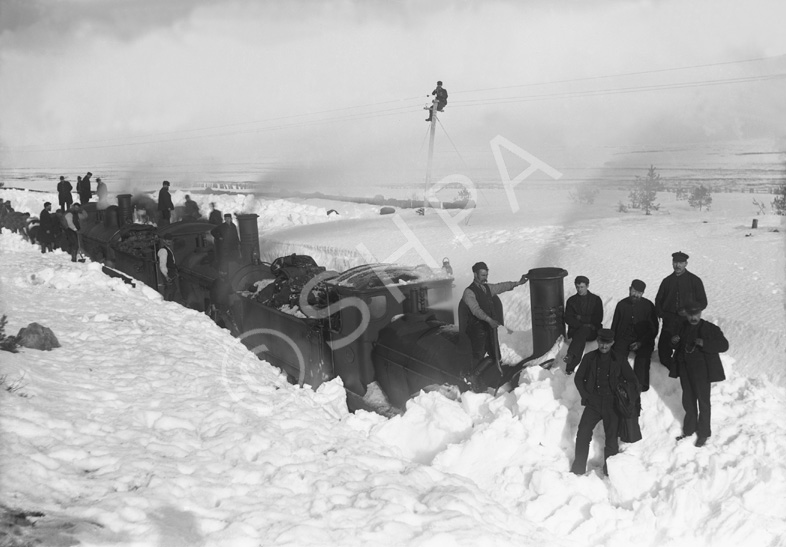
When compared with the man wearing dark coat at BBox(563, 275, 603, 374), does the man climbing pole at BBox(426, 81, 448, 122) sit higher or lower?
higher

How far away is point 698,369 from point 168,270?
12446mm

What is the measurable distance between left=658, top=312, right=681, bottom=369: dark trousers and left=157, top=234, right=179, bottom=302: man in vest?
455 inches

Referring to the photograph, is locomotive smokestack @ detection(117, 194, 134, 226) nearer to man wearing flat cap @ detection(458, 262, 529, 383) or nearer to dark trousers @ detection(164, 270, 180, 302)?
dark trousers @ detection(164, 270, 180, 302)

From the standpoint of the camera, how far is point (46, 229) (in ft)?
72.6

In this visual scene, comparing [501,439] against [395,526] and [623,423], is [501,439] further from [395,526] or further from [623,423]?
[395,526]

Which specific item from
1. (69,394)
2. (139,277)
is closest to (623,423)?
(69,394)

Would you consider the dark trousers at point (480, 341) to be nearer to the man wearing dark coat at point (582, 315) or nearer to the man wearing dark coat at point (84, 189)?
the man wearing dark coat at point (582, 315)

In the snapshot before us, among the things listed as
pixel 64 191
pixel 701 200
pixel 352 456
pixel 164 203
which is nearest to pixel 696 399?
pixel 352 456

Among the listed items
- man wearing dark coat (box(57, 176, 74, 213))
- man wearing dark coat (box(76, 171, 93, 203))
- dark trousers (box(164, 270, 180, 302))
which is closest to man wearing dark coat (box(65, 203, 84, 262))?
dark trousers (box(164, 270, 180, 302))

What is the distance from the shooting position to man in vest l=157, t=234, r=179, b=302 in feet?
50.1

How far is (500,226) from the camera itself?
21000mm

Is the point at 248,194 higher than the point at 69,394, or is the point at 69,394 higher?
the point at 248,194

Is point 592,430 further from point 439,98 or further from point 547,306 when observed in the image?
point 439,98

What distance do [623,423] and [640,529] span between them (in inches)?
45.7
